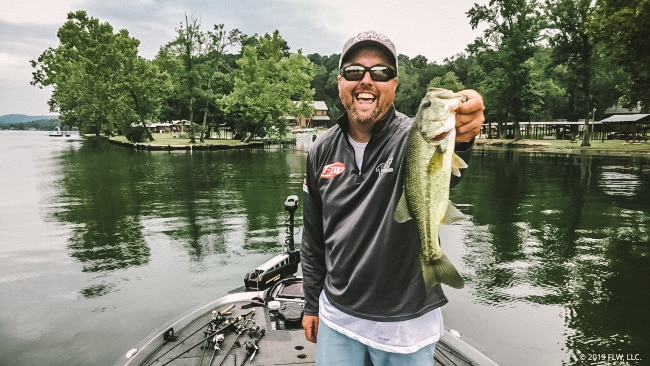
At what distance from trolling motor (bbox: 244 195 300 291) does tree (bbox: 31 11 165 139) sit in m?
51.5

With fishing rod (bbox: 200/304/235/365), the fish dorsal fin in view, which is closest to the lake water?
fishing rod (bbox: 200/304/235/365)

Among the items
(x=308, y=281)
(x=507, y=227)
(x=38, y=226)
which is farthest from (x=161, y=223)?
(x=308, y=281)

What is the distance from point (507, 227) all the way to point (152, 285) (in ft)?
37.4

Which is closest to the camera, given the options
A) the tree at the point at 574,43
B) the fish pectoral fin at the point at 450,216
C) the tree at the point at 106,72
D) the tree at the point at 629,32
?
the fish pectoral fin at the point at 450,216

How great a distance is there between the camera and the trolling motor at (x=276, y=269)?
688 cm

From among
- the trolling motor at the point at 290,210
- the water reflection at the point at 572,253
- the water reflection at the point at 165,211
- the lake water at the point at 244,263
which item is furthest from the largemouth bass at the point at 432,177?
the water reflection at the point at 165,211

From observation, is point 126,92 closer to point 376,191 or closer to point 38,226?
point 38,226

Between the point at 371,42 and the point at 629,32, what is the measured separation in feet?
91.4

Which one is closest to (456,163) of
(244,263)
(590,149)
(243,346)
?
(243,346)

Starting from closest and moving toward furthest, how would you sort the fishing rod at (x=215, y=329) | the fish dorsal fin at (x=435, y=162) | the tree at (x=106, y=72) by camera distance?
the fish dorsal fin at (x=435, y=162) < the fishing rod at (x=215, y=329) < the tree at (x=106, y=72)

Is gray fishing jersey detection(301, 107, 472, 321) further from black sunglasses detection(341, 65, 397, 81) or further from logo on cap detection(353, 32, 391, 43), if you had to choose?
logo on cap detection(353, 32, 391, 43)

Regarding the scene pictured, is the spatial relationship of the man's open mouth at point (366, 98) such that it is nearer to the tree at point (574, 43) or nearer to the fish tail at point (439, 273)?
the fish tail at point (439, 273)

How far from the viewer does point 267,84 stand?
177 feet

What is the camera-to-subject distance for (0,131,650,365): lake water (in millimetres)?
7262
